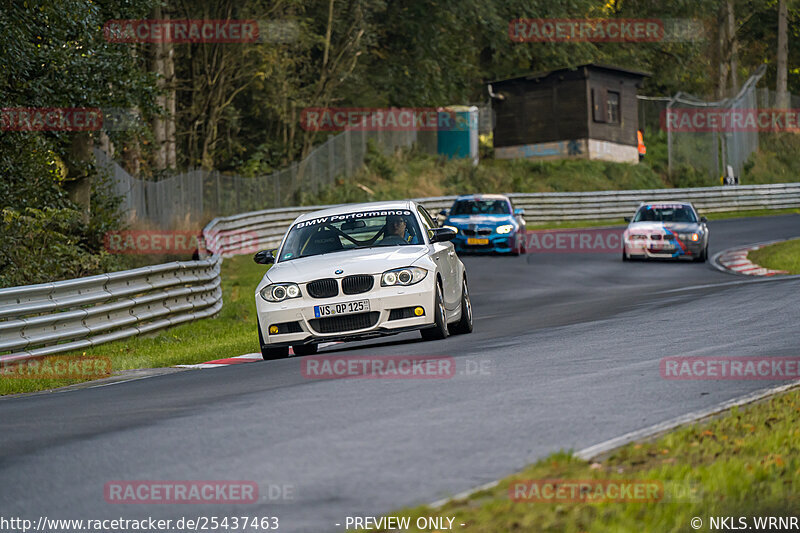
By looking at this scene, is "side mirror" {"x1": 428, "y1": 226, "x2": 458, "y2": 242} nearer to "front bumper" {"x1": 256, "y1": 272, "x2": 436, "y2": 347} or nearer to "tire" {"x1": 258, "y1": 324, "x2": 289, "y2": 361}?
"front bumper" {"x1": 256, "y1": 272, "x2": 436, "y2": 347}

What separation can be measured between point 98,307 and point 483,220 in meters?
15.8

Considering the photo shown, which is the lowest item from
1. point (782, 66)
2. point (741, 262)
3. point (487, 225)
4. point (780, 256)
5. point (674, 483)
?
point (741, 262)

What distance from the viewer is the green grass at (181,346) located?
12734mm

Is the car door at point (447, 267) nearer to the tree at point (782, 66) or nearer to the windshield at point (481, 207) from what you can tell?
the windshield at point (481, 207)

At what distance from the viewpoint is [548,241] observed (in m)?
35.7

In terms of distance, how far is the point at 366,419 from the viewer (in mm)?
7488

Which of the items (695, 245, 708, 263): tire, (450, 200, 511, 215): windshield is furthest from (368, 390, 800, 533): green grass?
(450, 200, 511, 215): windshield

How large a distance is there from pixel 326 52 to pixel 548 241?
17.3m

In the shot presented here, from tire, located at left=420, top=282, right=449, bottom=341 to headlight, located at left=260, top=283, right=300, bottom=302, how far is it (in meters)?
1.45

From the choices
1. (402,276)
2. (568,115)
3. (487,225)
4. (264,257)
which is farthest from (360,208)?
(568,115)

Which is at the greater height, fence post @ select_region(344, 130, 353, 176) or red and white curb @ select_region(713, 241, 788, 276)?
fence post @ select_region(344, 130, 353, 176)

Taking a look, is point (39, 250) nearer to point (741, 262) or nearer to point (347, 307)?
point (347, 307)

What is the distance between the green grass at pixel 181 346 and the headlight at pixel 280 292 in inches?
77.9

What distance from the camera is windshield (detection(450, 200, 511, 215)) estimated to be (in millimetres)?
29891
